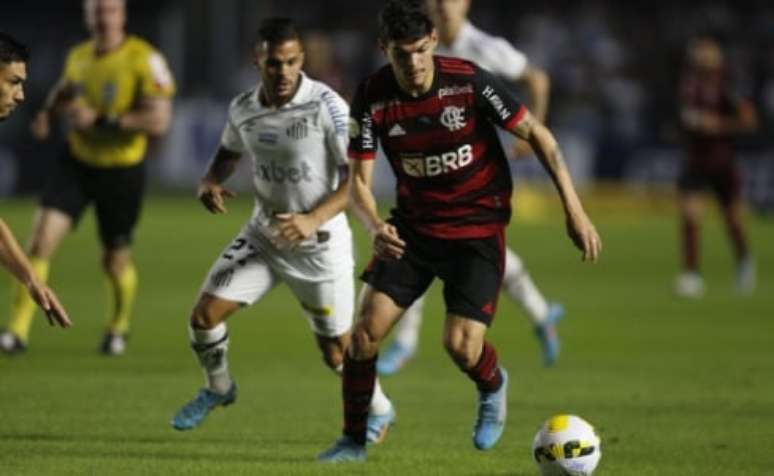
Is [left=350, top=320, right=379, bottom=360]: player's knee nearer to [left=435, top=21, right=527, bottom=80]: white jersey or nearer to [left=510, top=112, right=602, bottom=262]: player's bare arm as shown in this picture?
[left=510, top=112, right=602, bottom=262]: player's bare arm

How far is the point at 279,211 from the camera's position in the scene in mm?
9969

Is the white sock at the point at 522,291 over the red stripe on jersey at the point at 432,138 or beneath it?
beneath

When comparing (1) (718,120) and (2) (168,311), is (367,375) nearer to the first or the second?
(2) (168,311)

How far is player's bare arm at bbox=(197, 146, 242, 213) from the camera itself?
9.73 m

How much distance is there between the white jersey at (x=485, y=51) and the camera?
13.1 metres

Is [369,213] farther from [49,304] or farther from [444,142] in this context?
[49,304]

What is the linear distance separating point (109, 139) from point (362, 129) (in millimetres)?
5417

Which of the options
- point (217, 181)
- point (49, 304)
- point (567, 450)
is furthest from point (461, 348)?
point (49, 304)

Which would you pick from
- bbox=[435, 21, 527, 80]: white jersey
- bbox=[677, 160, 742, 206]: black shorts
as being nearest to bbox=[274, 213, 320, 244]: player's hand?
bbox=[435, 21, 527, 80]: white jersey

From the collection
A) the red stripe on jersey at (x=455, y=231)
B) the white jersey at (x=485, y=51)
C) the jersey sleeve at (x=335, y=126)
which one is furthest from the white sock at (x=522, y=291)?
the red stripe on jersey at (x=455, y=231)

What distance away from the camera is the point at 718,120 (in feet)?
64.4

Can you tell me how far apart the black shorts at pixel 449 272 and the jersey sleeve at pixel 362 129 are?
46 cm

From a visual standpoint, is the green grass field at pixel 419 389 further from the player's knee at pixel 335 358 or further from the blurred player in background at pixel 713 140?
the blurred player in background at pixel 713 140

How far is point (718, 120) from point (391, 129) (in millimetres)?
11252
